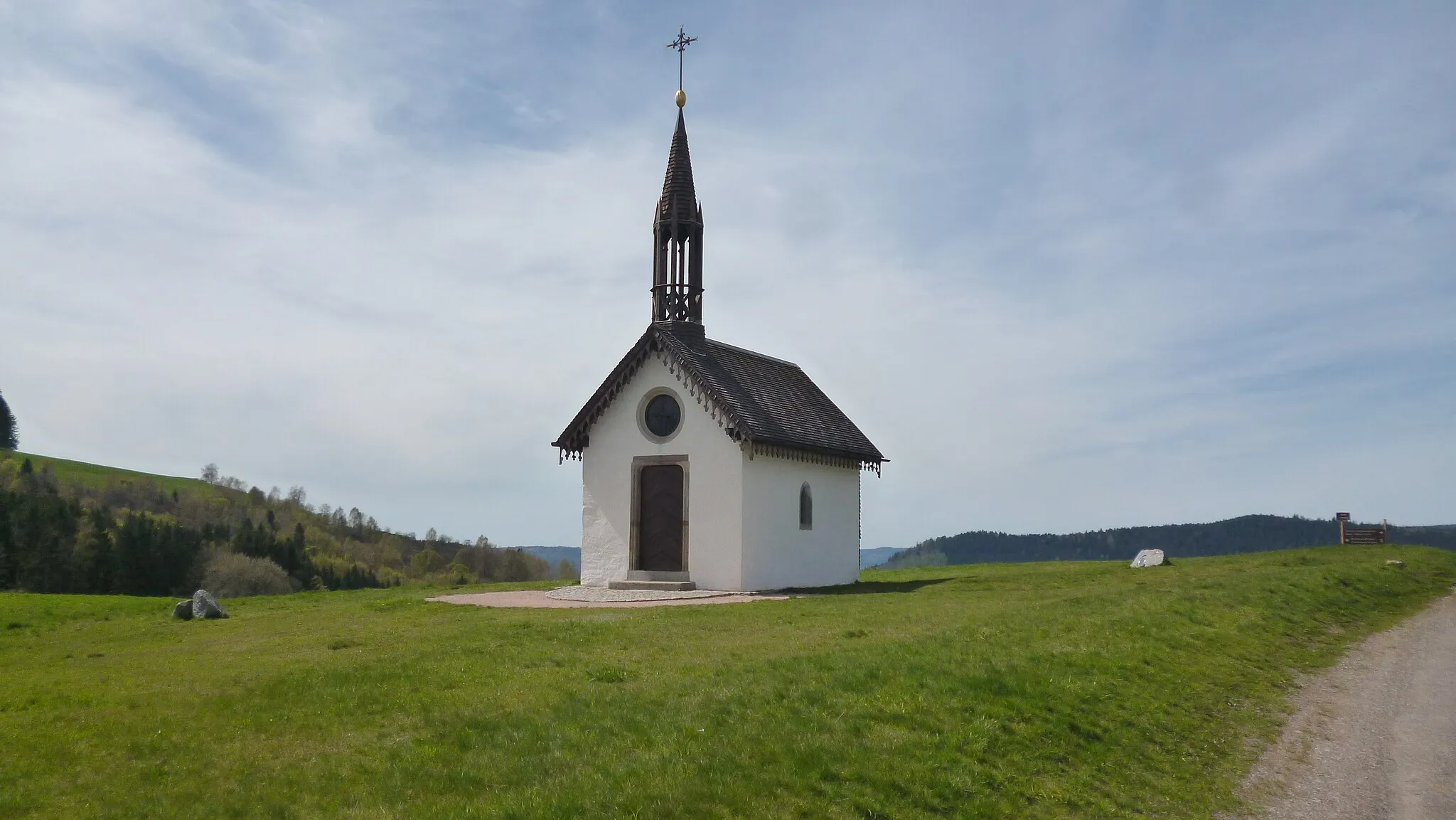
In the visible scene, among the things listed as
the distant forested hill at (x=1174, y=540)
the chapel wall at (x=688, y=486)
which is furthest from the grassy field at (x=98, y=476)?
the chapel wall at (x=688, y=486)

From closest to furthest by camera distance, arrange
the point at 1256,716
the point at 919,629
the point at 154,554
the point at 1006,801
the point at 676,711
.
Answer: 1. the point at 1006,801
2. the point at 676,711
3. the point at 1256,716
4. the point at 919,629
5. the point at 154,554

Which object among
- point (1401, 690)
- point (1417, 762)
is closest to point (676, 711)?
point (1417, 762)

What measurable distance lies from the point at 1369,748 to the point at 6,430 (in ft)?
463

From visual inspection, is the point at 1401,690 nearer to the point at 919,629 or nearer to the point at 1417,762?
the point at 1417,762

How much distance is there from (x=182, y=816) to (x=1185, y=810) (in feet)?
30.7

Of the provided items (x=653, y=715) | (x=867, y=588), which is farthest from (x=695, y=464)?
(x=653, y=715)

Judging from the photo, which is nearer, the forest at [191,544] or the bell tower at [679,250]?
the bell tower at [679,250]

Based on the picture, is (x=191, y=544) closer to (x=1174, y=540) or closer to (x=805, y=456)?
(x=805, y=456)

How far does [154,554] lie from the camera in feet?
181

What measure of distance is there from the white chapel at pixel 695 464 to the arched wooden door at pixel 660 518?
3cm

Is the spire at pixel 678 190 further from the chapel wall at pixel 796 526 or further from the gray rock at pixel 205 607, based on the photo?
the gray rock at pixel 205 607

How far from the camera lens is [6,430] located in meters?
117

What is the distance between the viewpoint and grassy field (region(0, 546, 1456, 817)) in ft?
29.2

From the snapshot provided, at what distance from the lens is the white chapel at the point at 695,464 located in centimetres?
2872
